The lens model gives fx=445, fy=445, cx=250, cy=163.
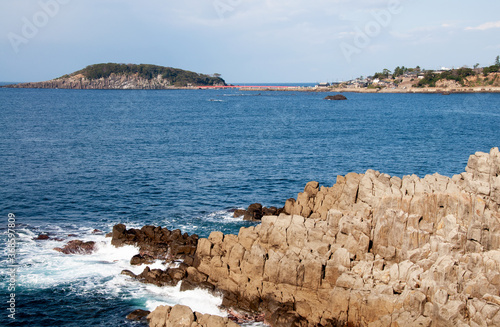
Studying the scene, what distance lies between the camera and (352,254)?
88.6 ft

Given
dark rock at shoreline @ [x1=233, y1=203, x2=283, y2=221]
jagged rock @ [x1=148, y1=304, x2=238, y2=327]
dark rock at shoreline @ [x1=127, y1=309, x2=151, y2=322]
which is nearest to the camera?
jagged rock @ [x1=148, y1=304, x2=238, y2=327]

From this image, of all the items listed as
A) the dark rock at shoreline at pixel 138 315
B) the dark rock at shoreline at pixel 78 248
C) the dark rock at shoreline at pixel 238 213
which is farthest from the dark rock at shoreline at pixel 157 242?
the dark rock at shoreline at pixel 238 213

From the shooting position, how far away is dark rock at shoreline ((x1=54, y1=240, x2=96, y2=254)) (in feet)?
112

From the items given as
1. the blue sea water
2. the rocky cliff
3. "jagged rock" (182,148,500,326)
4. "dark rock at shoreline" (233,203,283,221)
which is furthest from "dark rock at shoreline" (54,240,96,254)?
"dark rock at shoreline" (233,203,283,221)

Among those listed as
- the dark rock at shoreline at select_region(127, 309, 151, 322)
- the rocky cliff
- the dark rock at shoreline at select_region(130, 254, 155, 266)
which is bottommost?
the dark rock at shoreline at select_region(127, 309, 151, 322)

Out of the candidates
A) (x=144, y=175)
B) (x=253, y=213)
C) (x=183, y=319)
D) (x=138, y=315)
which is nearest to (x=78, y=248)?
(x=138, y=315)

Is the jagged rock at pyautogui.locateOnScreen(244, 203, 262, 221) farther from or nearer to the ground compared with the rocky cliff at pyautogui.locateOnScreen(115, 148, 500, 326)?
nearer to the ground

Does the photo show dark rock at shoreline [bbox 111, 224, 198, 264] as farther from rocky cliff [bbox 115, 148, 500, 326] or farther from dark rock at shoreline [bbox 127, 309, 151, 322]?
dark rock at shoreline [bbox 127, 309, 151, 322]

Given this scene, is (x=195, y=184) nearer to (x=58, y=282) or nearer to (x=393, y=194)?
(x=58, y=282)

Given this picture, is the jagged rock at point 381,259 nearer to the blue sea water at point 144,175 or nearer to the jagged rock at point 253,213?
the blue sea water at point 144,175

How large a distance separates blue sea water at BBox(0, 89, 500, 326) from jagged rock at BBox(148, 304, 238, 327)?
2.95 metres

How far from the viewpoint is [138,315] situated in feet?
82.4
